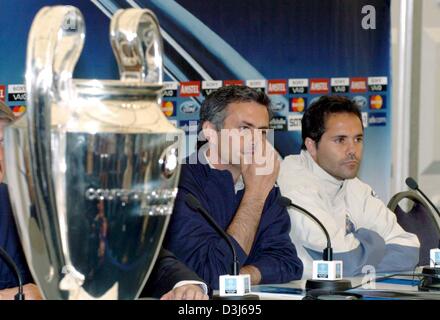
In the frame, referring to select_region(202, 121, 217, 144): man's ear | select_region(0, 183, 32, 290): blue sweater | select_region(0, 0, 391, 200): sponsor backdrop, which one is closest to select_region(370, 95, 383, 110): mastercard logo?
select_region(0, 0, 391, 200): sponsor backdrop

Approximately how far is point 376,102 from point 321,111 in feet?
1.64

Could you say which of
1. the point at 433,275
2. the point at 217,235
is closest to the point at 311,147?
the point at 217,235

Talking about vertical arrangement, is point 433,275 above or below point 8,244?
below

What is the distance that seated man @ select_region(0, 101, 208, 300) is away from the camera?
2025 millimetres

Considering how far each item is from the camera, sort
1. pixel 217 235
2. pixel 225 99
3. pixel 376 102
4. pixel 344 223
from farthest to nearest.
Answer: pixel 376 102 → pixel 344 223 → pixel 225 99 → pixel 217 235

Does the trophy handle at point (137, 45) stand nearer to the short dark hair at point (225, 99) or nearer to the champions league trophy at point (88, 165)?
the champions league trophy at point (88, 165)

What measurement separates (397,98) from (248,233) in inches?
52.5

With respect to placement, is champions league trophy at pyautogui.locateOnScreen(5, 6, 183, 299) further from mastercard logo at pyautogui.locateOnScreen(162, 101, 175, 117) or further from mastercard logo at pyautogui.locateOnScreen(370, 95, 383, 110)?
mastercard logo at pyautogui.locateOnScreen(370, 95, 383, 110)

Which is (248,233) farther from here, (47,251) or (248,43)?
(47,251)

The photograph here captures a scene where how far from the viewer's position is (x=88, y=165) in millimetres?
743

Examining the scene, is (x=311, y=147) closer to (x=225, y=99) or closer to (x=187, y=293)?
(x=225, y=99)

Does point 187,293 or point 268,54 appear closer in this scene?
point 187,293

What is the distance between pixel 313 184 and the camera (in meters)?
2.98

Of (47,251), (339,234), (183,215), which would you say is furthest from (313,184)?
(47,251)
